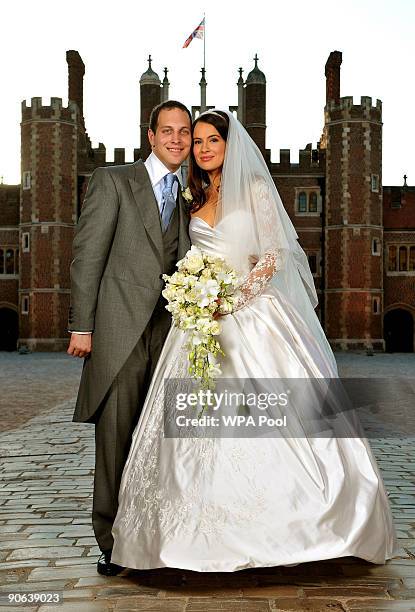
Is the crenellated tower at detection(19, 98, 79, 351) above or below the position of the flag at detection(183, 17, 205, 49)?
below

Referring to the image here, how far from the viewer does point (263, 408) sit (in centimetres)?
319

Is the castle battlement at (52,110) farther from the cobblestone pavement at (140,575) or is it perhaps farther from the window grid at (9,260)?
the cobblestone pavement at (140,575)

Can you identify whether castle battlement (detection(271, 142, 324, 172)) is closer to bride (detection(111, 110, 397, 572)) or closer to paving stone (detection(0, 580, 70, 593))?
bride (detection(111, 110, 397, 572))

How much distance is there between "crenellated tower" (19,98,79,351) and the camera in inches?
1155

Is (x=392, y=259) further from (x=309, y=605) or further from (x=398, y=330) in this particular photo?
(x=309, y=605)

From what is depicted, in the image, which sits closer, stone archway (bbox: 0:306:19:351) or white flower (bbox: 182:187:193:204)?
white flower (bbox: 182:187:193:204)

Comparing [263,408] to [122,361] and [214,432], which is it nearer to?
[214,432]

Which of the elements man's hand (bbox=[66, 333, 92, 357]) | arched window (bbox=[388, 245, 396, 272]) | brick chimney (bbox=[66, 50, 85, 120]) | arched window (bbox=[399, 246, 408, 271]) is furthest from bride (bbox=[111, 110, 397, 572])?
brick chimney (bbox=[66, 50, 85, 120])

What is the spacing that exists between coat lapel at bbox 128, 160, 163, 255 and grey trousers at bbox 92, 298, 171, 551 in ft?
1.53

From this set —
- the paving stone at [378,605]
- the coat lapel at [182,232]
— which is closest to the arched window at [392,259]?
the coat lapel at [182,232]

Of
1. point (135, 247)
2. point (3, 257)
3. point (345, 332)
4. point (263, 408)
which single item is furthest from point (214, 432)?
point (3, 257)

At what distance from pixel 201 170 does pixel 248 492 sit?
5.33 feet

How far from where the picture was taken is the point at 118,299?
3.33 metres

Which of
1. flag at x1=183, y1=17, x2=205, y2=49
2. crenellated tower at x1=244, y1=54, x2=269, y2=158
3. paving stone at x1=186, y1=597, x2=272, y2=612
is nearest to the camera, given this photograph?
paving stone at x1=186, y1=597, x2=272, y2=612
